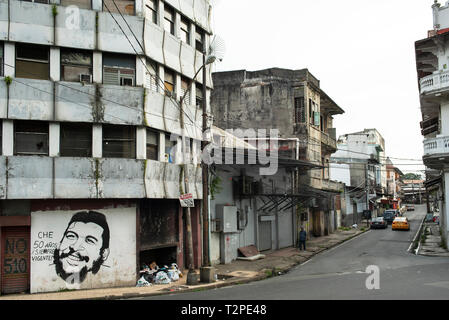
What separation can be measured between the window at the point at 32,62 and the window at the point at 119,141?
2900 millimetres

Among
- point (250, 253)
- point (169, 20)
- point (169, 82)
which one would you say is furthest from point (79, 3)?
point (250, 253)

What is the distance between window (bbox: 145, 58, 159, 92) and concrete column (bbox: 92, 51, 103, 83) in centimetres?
180

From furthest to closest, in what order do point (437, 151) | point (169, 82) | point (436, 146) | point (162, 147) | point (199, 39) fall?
point (436, 146)
point (437, 151)
point (199, 39)
point (169, 82)
point (162, 147)

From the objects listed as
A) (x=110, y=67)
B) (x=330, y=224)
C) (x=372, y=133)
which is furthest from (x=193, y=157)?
(x=372, y=133)

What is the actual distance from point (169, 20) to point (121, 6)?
2.66 meters

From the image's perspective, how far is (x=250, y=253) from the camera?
76.4ft

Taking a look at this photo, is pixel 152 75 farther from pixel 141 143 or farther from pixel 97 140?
pixel 97 140

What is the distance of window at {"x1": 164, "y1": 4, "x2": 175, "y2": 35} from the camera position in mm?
18250

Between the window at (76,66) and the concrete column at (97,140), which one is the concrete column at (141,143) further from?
the window at (76,66)

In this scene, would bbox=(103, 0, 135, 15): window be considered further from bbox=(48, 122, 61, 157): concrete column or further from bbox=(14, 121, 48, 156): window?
Result: bbox=(14, 121, 48, 156): window

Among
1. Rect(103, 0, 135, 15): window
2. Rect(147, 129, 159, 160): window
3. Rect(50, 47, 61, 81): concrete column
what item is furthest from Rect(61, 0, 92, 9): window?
Rect(147, 129, 159, 160): window

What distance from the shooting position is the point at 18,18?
14.7m
